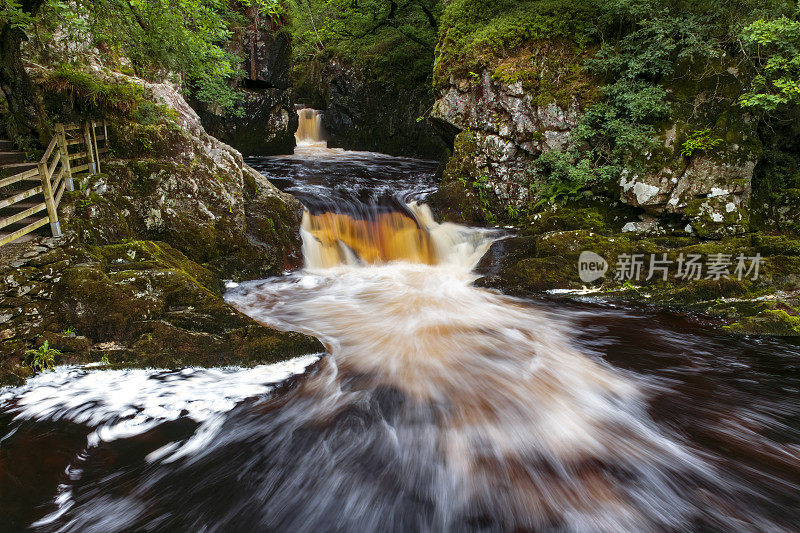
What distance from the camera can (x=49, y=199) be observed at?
5.50 meters

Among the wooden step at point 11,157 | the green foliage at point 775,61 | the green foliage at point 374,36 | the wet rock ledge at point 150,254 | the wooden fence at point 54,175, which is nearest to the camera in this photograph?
the wet rock ledge at point 150,254

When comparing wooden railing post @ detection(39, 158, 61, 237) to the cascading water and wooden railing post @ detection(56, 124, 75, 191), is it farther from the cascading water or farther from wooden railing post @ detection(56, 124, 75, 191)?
the cascading water

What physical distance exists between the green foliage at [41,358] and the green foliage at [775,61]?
11.3 metres

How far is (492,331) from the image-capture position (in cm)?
664

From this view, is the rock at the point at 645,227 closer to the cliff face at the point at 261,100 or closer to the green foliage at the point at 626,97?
the green foliage at the point at 626,97

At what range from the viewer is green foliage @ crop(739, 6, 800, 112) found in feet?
21.4

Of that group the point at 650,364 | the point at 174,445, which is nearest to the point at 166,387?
the point at 174,445

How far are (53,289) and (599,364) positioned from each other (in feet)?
24.2

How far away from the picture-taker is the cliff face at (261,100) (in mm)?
17756

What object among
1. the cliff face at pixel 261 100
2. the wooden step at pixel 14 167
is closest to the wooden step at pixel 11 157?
the wooden step at pixel 14 167

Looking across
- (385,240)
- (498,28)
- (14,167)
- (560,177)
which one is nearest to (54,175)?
(14,167)

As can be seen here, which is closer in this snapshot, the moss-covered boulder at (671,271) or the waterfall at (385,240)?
the moss-covered boulder at (671,271)

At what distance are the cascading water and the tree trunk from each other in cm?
428

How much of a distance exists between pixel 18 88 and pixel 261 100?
13564 millimetres
